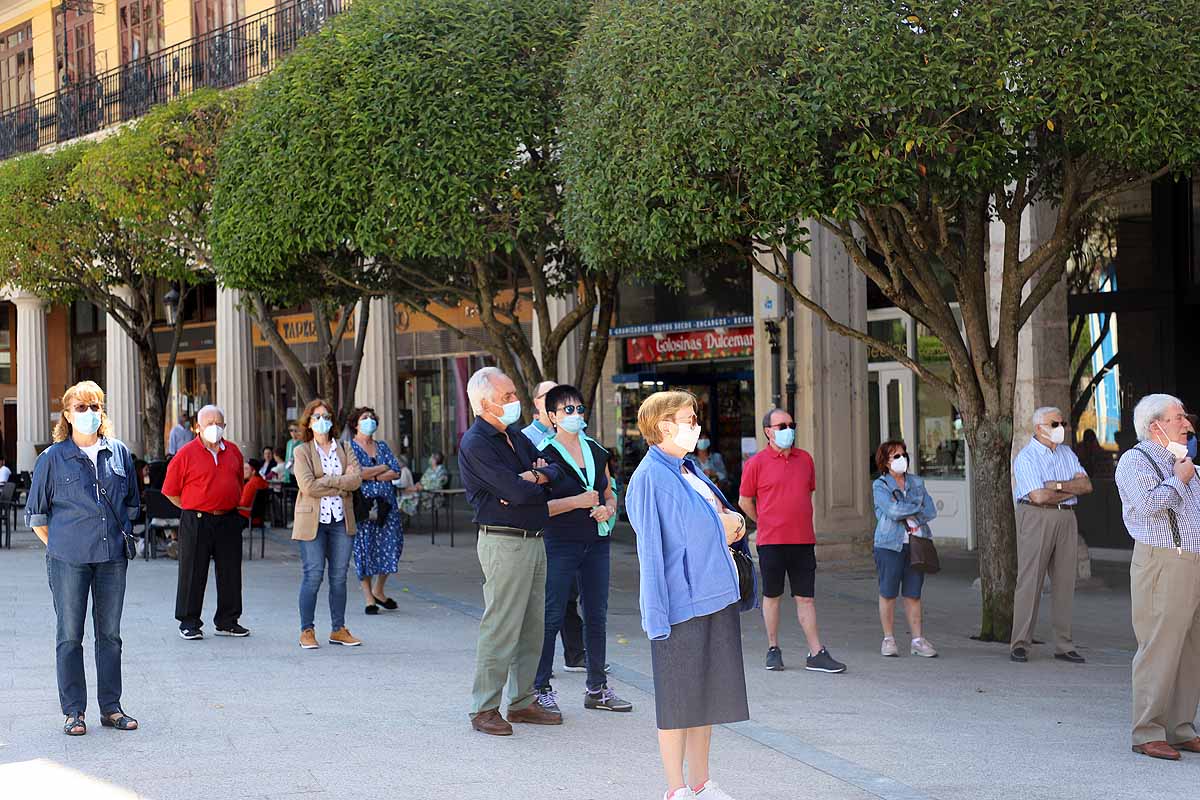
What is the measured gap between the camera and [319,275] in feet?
56.9

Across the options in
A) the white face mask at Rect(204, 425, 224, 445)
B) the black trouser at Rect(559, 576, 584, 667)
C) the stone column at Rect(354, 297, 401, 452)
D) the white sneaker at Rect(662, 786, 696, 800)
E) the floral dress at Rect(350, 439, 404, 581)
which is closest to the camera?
the white sneaker at Rect(662, 786, 696, 800)

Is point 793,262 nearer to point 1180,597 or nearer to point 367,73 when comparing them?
point 367,73

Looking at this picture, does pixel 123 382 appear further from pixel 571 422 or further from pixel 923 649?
pixel 571 422

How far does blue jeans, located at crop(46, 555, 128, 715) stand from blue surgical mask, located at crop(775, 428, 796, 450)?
4.26 meters

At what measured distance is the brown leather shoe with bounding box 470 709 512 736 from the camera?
7555mm

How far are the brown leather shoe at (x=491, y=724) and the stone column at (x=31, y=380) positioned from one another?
28291 mm

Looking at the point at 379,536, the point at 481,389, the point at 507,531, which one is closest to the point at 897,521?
the point at 507,531

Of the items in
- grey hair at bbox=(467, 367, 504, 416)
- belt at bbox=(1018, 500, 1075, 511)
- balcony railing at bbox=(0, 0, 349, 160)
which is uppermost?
balcony railing at bbox=(0, 0, 349, 160)

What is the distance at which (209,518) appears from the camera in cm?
1167

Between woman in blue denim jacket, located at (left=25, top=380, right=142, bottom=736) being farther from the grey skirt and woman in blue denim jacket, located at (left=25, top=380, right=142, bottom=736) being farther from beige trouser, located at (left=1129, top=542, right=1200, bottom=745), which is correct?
beige trouser, located at (left=1129, top=542, right=1200, bottom=745)

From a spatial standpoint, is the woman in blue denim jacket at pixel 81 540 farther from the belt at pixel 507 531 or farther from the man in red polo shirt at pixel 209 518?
the man in red polo shirt at pixel 209 518

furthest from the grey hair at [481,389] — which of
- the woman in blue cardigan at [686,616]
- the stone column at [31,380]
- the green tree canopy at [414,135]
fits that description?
the stone column at [31,380]

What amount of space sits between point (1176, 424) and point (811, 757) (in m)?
2.45

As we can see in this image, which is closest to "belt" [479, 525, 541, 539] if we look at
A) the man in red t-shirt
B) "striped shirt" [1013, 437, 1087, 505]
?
the man in red t-shirt
